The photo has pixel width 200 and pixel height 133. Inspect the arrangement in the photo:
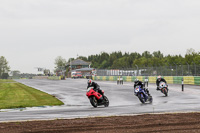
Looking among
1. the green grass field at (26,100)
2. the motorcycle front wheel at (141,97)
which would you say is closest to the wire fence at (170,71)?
the green grass field at (26,100)

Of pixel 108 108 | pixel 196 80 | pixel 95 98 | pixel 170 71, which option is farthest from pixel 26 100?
pixel 170 71

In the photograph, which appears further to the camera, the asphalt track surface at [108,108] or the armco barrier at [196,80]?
the armco barrier at [196,80]

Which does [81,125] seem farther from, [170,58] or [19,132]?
[170,58]

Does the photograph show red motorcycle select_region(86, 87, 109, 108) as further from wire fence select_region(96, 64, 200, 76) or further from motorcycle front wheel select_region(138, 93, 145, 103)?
wire fence select_region(96, 64, 200, 76)

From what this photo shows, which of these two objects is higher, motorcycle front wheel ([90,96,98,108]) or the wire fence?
the wire fence

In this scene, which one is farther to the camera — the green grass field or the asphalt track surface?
the green grass field

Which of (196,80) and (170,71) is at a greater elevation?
(170,71)

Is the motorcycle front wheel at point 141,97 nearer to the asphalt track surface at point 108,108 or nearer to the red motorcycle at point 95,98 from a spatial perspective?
the asphalt track surface at point 108,108

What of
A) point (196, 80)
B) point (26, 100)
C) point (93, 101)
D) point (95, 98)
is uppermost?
point (196, 80)

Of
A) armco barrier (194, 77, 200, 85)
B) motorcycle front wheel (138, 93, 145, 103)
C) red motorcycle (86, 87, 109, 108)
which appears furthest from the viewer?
armco barrier (194, 77, 200, 85)

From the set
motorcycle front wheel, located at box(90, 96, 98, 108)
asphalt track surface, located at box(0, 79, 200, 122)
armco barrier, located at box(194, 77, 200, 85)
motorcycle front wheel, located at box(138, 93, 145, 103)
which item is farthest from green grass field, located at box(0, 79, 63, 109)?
armco barrier, located at box(194, 77, 200, 85)

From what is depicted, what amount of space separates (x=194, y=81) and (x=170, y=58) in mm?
116722

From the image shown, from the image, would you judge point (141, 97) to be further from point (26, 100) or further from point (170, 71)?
point (170, 71)

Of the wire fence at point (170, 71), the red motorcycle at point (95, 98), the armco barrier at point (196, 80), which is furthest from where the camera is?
the wire fence at point (170, 71)
